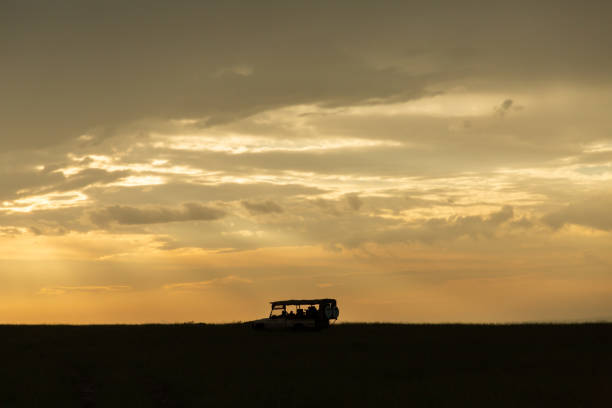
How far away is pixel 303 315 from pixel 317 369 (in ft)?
66.2

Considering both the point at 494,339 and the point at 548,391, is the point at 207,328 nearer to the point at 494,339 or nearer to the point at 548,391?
the point at 494,339

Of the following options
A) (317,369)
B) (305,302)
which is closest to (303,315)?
(305,302)

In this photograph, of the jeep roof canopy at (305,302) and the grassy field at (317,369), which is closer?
the grassy field at (317,369)

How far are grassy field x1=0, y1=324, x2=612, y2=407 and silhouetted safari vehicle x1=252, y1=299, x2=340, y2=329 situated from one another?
159cm

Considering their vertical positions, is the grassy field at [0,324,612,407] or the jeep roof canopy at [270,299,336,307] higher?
the jeep roof canopy at [270,299,336,307]

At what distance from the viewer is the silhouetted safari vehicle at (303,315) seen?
51.8m

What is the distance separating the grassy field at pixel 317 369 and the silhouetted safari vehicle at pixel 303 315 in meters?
Result: 1.59

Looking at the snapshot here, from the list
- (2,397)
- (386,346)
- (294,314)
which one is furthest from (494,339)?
(2,397)

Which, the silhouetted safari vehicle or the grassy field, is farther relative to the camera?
the silhouetted safari vehicle

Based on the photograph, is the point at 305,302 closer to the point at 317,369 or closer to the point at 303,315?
the point at 303,315

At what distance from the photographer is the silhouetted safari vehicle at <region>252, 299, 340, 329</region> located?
170 feet

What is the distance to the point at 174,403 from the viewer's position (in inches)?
1003

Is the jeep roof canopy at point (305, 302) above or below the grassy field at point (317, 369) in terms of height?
above

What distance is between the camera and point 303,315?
172 feet
